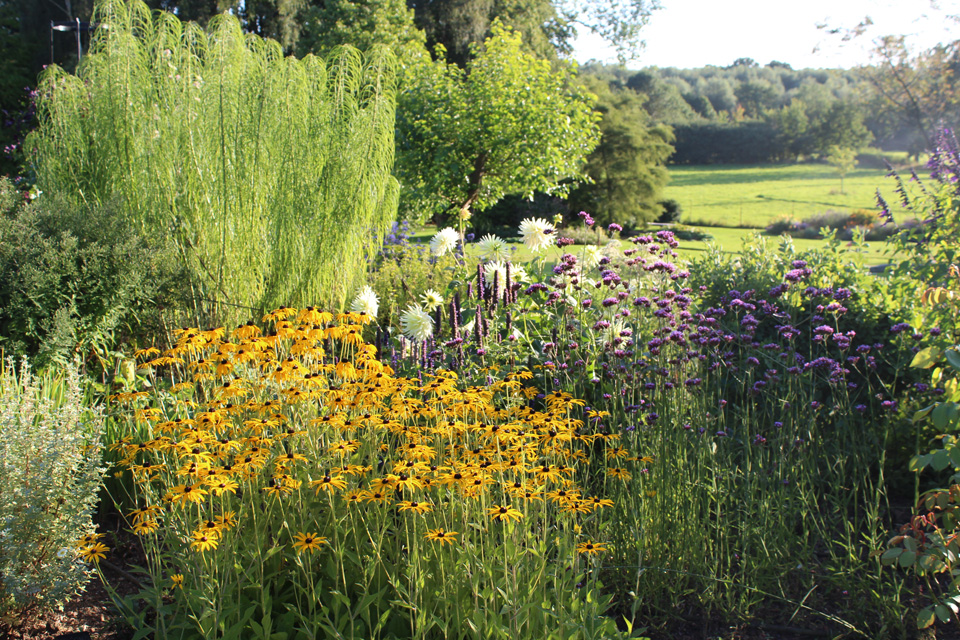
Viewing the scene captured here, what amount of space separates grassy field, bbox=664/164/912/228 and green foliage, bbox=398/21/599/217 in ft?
53.2

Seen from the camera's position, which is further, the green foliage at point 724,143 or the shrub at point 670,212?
the green foliage at point 724,143

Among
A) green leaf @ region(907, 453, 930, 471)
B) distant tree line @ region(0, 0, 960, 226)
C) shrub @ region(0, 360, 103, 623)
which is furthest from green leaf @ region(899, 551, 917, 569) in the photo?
distant tree line @ region(0, 0, 960, 226)

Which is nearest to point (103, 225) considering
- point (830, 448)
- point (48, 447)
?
point (48, 447)

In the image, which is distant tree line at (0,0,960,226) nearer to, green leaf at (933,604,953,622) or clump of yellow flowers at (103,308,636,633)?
clump of yellow flowers at (103,308,636,633)

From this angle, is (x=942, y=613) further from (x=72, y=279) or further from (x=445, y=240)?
(x=72, y=279)

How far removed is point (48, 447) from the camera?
7.49 feet

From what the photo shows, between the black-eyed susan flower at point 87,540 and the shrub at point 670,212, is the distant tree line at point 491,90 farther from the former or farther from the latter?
the black-eyed susan flower at point 87,540

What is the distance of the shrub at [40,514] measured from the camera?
85.2 inches

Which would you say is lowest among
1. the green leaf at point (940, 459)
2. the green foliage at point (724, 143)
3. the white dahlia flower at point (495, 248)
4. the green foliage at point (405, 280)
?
the green foliage at point (405, 280)

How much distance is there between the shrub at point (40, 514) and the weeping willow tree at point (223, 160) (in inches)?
94.3

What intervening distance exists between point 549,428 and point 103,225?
3692mm

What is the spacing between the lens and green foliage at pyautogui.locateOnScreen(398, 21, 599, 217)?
13118 millimetres

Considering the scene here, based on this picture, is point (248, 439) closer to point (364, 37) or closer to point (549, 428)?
point (549, 428)

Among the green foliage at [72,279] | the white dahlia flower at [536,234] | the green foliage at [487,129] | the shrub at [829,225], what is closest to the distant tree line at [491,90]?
the green foliage at [487,129]
